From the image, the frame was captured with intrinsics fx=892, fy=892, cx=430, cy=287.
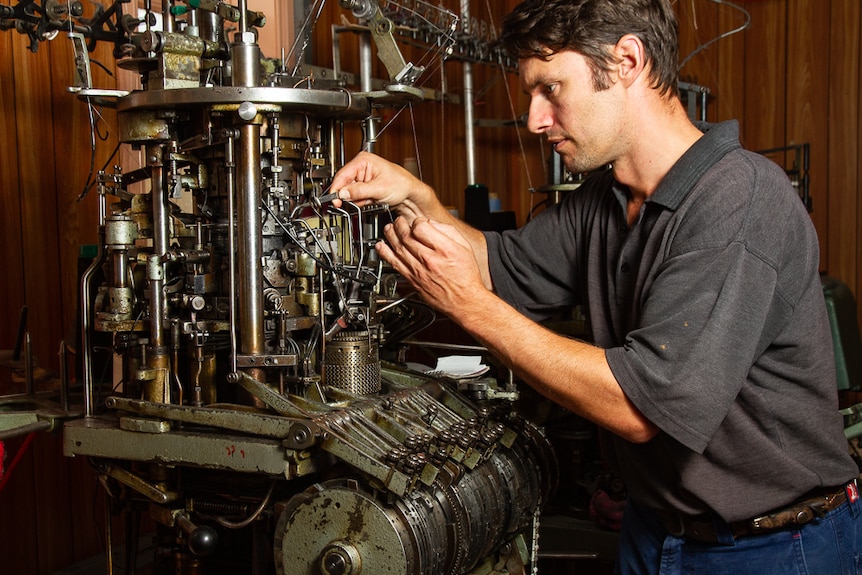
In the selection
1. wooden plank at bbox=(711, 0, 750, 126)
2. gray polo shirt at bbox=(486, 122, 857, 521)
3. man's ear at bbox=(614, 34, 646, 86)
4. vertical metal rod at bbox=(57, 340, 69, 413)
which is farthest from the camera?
wooden plank at bbox=(711, 0, 750, 126)

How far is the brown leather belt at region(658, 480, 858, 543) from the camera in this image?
63.7 inches

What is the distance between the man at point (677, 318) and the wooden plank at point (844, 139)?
3.21 meters

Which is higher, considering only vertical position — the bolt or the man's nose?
the man's nose

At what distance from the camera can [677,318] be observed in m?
1.40

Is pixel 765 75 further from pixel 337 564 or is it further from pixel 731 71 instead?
pixel 337 564

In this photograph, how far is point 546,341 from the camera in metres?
1.52

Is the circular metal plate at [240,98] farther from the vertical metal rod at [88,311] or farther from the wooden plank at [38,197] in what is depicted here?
the wooden plank at [38,197]

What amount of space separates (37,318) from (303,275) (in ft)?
4.53

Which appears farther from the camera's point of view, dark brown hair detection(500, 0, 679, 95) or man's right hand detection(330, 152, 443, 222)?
man's right hand detection(330, 152, 443, 222)

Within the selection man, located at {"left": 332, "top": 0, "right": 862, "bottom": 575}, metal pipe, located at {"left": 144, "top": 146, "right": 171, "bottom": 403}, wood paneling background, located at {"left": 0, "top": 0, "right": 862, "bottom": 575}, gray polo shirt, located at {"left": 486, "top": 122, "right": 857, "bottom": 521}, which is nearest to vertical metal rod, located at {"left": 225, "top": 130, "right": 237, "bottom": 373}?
metal pipe, located at {"left": 144, "top": 146, "right": 171, "bottom": 403}

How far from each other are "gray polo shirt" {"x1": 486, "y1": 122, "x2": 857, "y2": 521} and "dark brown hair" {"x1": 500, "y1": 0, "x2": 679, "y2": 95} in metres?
0.18

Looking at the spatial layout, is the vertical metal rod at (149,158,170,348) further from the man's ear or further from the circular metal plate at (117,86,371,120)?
the man's ear

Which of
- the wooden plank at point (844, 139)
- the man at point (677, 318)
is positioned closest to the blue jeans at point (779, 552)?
the man at point (677, 318)

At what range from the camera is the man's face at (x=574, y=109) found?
164 cm
